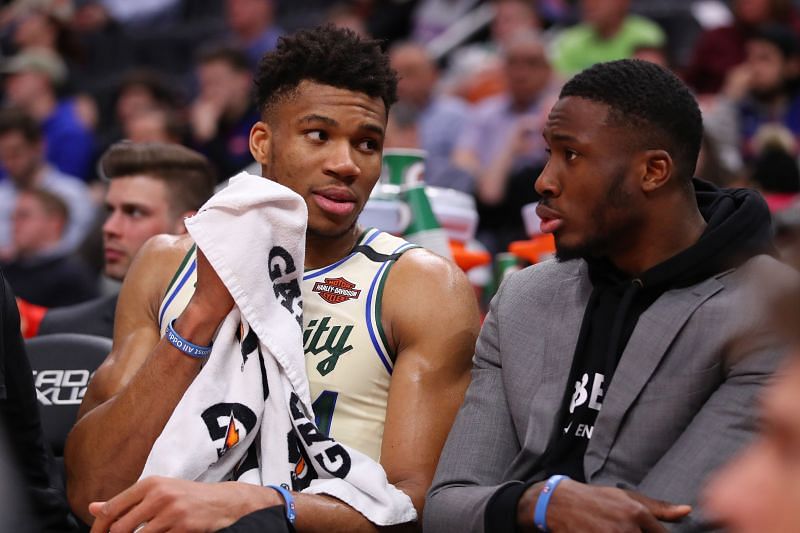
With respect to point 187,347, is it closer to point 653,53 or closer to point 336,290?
point 336,290

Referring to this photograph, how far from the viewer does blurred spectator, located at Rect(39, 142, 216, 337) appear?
5258 mm

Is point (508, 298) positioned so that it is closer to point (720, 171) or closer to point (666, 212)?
point (666, 212)

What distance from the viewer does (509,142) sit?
7562 millimetres

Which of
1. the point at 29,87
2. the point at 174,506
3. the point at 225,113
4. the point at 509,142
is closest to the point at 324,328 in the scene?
the point at 174,506

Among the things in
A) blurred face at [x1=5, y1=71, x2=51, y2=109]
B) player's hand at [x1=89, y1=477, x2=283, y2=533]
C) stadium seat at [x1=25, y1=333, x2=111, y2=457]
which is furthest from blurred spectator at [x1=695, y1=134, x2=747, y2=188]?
blurred face at [x1=5, y1=71, x2=51, y2=109]

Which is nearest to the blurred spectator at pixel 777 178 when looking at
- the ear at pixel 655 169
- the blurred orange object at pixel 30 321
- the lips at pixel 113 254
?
the lips at pixel 113 254

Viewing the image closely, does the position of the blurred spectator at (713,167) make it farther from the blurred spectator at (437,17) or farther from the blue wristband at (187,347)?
the blurred spectator at (437,17)

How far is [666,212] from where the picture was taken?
307 centimetres

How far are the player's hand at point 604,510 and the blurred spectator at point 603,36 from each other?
6039 millimetres

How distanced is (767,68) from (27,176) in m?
5.26

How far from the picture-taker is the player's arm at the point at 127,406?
3.17 metres

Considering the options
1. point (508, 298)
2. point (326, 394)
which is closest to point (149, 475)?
point (326, 394)

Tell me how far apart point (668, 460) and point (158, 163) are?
10.2 ft

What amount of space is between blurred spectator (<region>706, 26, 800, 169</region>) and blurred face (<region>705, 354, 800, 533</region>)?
6.41 m
